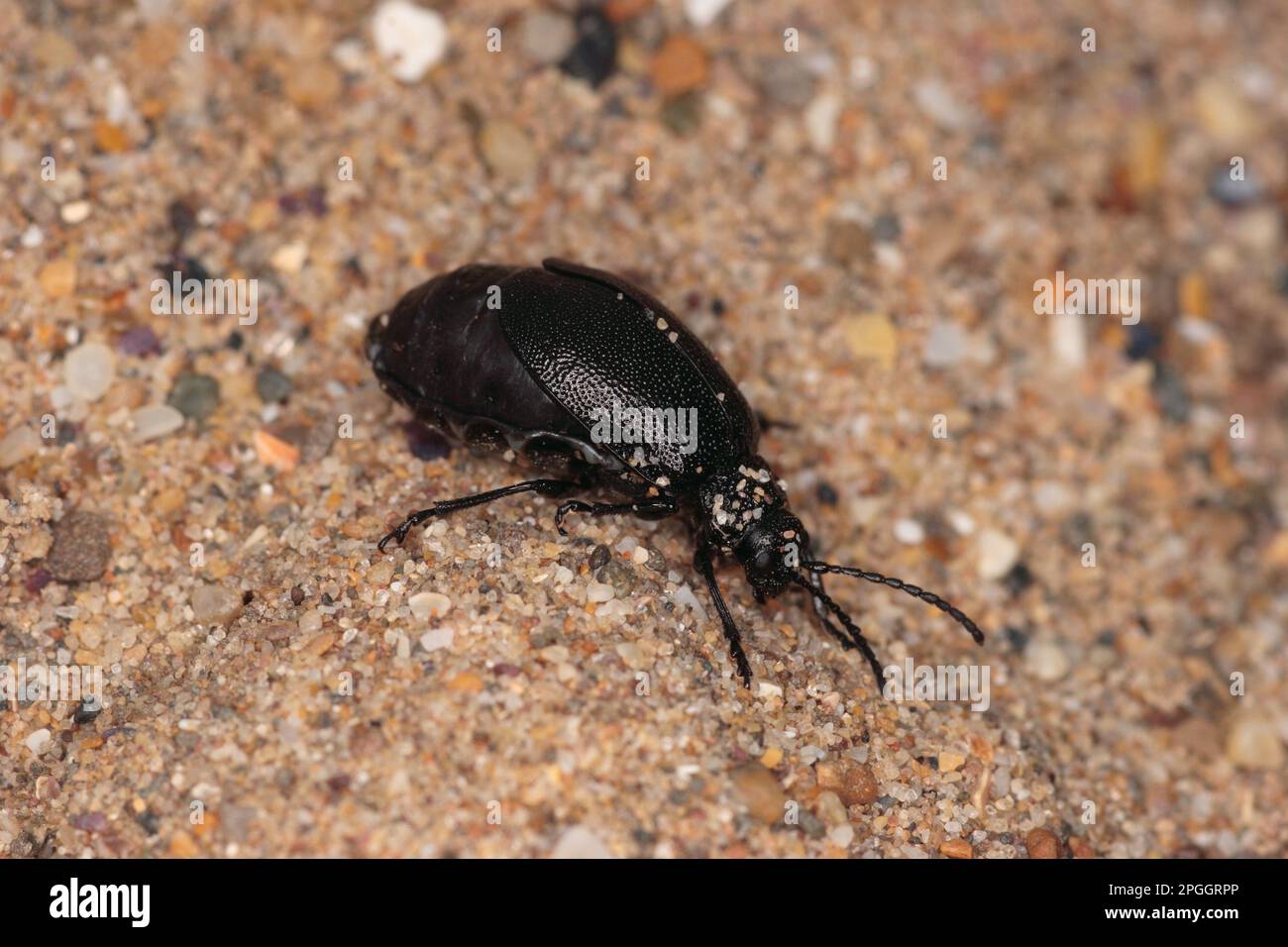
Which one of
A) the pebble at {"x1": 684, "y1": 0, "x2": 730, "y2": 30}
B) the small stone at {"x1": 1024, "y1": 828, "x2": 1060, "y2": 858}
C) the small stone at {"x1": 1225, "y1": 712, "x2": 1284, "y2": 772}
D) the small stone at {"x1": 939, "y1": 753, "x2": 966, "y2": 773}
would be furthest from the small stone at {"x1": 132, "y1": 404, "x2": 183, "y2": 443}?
the small stone at {"x1": 1225, "y1": 712, "x2": 1284, "y2": 772}

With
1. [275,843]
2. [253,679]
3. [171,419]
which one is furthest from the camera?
[171,419]

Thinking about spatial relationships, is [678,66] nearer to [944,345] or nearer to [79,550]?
[944,345]

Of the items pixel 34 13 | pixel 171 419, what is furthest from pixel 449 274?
pixel 34 13

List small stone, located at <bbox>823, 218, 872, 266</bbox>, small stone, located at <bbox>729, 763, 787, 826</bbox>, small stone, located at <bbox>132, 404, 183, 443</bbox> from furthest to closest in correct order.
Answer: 1. small stone, located at <bbox>823, 218, 872, 266</bbox>
2. small stone, located at <bbox>132, 404, 183, 443</bbox>
3. small stone, located at <bbox>729, 763, 787, 826</bbox>

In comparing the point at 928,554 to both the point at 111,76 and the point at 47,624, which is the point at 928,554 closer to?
the point at 47,624

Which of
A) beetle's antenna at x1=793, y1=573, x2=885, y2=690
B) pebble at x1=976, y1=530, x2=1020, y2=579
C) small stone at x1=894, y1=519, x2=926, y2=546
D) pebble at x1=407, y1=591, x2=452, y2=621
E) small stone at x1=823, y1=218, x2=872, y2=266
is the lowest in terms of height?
beetle's antenna at x1=793, y1=573, x2=885, y2=690

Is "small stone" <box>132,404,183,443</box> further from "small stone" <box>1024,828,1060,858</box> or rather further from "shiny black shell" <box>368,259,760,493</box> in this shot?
"small stone" <box>1024,828,1060,858</box>

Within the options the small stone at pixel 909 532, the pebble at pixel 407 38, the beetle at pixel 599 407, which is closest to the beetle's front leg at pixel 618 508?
the beetle at pixel 599 407
